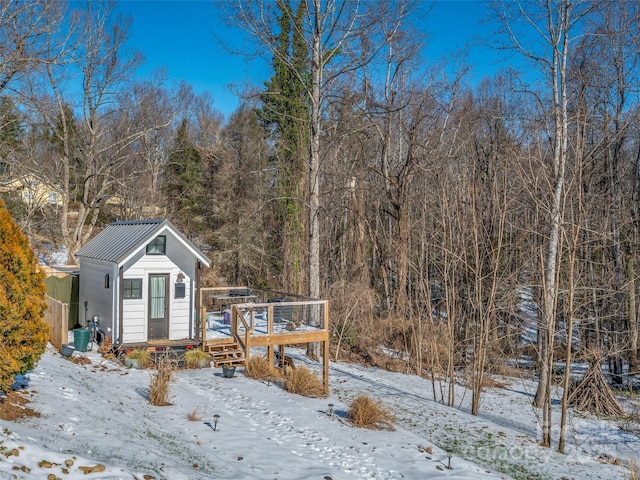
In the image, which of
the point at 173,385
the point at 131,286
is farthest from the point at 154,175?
the point at 173,385

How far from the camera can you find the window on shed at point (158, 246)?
1366 cm

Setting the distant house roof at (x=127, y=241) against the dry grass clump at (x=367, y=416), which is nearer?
the dry grass clump at (x=367, y=416)

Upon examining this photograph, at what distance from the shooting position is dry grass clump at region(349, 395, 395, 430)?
9.20 meters

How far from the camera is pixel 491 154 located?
73.4 ft

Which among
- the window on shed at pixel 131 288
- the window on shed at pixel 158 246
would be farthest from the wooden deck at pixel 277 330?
the window on shed at pixel 158 246

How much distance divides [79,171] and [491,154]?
79.0 feet

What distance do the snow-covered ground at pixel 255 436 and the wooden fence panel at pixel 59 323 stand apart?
2.05 feet

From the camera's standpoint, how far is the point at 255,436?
8.19 meters

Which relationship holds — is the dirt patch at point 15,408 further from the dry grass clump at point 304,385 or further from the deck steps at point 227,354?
the deck steps at point 227,354

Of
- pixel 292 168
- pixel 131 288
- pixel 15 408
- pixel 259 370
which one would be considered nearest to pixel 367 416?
pixel 259 370

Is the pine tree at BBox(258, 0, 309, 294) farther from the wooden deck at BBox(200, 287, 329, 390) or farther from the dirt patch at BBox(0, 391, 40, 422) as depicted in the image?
the dirt patch at BBox(0, 391, 40, 422)

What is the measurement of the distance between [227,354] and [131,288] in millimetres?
3027

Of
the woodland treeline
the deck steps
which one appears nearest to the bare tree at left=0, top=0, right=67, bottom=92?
the woodland treeline

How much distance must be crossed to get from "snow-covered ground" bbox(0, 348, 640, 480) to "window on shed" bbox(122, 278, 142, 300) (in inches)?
64.0
